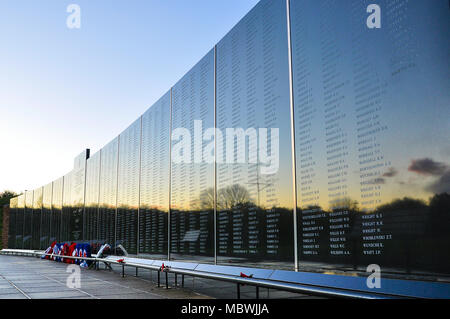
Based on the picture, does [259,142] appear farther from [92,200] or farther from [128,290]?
[92,200]

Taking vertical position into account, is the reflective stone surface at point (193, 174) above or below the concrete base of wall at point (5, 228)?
above

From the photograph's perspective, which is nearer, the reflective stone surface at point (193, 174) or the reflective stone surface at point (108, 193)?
the reflective stone surface at point (193, 174)

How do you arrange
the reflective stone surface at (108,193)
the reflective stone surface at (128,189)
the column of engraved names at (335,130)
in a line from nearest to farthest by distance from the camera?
1. the column of engraved names at (335,130)
2. the reflective stone surface at (128,189)
3. the reflective stone surface at (108,193)

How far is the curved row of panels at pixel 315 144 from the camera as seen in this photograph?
11.9ft

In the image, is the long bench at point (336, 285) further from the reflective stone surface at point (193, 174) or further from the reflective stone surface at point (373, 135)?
the reflective stone surface at point (193, 174)

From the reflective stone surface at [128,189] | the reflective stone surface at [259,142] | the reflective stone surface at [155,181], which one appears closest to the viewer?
the reflective stone surface at [259,142]

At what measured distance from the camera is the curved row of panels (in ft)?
11.9

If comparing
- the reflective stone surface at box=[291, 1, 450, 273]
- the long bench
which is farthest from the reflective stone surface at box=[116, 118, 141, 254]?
the reflective stone surface at box=[291, 1, 450, 273]

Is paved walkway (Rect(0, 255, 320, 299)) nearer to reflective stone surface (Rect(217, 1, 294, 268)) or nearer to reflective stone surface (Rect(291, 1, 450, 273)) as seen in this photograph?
reflective stone surface (Rect(217, 1, 294, 268))

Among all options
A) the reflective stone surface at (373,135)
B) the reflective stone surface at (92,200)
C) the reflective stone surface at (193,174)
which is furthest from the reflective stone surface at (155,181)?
the reflective stone surface at (92,200)

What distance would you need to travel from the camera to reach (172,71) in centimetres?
1162
